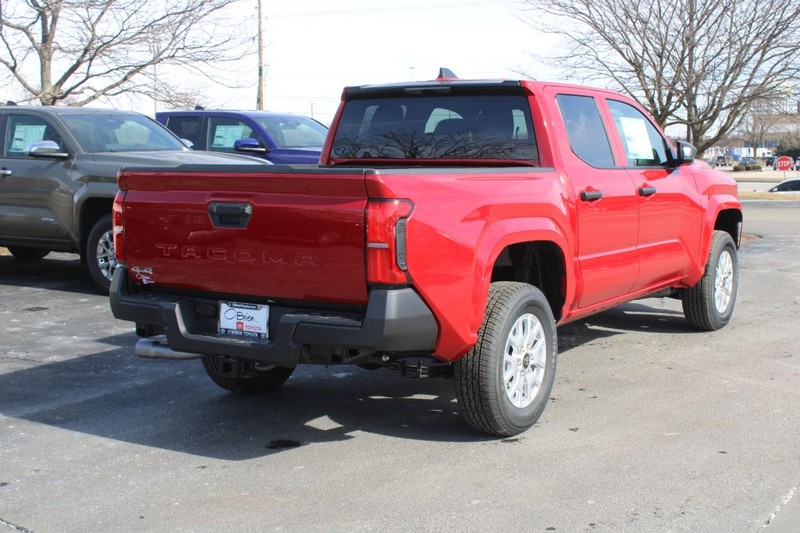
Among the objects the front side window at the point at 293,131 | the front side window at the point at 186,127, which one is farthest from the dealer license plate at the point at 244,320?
the front side window at the point at 186,127

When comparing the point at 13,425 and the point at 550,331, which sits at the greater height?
the point at 550,331

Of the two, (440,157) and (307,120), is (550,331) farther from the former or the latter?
(307,120)

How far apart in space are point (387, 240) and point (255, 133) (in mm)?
8606

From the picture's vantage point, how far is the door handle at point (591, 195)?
18.9 ft

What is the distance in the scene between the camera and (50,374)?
6504 mm

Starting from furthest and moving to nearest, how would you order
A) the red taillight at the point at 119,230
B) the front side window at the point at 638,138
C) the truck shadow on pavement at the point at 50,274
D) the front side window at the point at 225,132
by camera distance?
1. the front side window at the point at 225,132
2. the truck shadow on pavement at the point at 50,274
3. the front side window at the point at 638,138
4. the red taillight at the point at 119,230

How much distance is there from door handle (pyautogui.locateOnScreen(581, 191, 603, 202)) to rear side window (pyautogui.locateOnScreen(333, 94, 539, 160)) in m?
0.38

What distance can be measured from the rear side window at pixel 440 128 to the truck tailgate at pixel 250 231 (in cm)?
174

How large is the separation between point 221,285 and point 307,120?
8847 millimetres

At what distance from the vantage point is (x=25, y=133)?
10.2 metres

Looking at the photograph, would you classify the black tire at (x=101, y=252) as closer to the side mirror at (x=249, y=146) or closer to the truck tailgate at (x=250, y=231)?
the side mirror at (x=249, y=146)

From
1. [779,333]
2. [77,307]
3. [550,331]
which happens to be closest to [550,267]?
[550,331]

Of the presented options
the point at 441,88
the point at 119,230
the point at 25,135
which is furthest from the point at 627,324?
the point at 25,135

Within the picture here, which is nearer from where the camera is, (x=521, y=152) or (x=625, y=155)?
(x=521, y=152)
